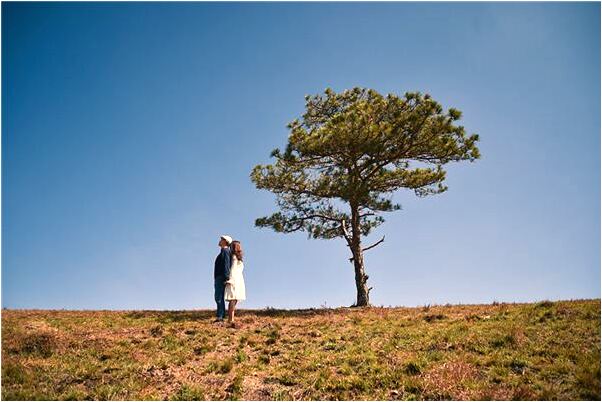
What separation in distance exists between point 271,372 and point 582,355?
6778mm

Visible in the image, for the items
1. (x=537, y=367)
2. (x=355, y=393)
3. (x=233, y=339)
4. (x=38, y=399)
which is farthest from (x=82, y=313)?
(x=537, y=367)

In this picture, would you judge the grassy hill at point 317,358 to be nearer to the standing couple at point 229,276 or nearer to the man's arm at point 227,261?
the standing couple at point 229,276

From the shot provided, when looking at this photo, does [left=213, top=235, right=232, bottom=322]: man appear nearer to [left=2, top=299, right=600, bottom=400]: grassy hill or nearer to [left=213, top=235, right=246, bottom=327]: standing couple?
[left=213, top=235, right=246, bottom=327]: standing couple

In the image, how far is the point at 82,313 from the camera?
17938mm

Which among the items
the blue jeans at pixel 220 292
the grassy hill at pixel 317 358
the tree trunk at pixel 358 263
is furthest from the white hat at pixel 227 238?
the tree trunk at pixel 358 263

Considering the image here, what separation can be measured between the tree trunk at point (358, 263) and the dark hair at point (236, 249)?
817 centimetres

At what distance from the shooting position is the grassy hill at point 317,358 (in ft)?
28.0

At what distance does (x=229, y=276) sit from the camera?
595 inches

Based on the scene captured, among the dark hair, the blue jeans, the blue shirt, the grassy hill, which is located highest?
the dark hair

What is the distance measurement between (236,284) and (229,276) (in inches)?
16.1

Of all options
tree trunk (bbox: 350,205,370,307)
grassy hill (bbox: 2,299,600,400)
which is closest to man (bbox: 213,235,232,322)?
grassy hill (bbox: 2,299,600,400)

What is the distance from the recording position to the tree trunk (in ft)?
69.9

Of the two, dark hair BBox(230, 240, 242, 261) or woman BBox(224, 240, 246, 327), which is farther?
dark hair BBox(230, 240, 242, 261)

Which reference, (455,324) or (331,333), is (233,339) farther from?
(455,324)
